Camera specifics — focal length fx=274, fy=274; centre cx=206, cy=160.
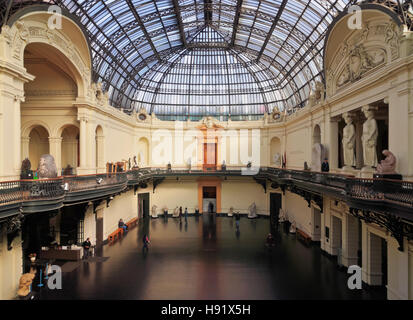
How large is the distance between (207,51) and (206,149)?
11.2 metres

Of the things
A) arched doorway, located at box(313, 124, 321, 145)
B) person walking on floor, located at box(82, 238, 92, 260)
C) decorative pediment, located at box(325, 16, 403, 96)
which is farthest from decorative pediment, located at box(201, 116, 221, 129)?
person walking on floor, located at box(82, 238, 92, 260)

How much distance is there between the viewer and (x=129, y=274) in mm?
14570

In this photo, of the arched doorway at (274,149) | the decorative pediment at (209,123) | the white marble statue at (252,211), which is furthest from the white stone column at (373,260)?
the decorative pediment at (209,123)

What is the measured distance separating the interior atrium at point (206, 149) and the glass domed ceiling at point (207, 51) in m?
0.16

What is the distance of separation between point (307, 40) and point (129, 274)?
19.7 meters

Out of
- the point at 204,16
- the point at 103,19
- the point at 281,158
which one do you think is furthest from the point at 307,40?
the point at 103,19

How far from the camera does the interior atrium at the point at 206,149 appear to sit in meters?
10.9

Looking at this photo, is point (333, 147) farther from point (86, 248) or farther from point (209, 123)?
point (86, 248)

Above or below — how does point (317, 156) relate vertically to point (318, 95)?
below

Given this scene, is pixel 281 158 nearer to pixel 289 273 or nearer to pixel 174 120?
pixel 174 120

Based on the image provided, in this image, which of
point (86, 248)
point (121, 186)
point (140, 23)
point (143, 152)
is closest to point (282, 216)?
point (143, 152)

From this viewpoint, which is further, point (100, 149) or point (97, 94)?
point (100, 149)

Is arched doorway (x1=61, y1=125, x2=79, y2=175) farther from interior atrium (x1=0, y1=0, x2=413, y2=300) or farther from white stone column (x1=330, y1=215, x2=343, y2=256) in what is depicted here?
white stone column (x1=330, y1=215, x2=343, y2=256)

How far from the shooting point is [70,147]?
20250mm
